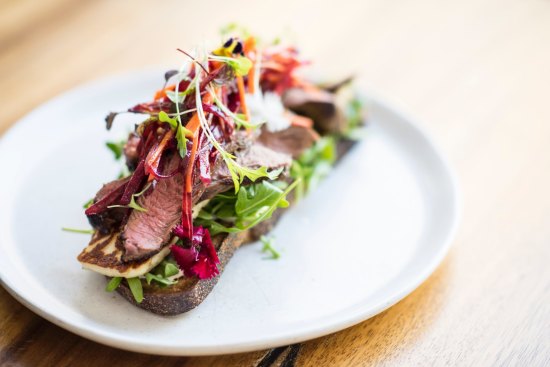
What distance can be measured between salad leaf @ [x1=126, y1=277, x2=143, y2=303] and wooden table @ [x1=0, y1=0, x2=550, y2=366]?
0.87 ft

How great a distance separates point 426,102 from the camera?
16.1 feet

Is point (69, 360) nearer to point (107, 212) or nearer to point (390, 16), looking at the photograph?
point (107, 212)

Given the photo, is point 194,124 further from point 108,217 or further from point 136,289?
point 136,289

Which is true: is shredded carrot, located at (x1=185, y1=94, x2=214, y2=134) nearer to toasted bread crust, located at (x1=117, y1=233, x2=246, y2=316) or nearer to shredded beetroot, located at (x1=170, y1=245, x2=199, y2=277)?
shredded beetroot, located at (x1=170, y1=245, x2=199, y2=277)

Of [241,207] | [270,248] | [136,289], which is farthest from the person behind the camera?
[270,248]

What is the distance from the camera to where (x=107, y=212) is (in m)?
3.00

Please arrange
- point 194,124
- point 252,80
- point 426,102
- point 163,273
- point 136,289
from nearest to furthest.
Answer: point 136,289 → point 163,273 → point 194,124 → point 252,80 → point 426,102

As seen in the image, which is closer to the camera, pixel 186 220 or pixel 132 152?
pixel 186 220

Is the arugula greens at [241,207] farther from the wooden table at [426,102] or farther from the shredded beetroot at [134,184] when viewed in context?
the wooden table at [426,102]

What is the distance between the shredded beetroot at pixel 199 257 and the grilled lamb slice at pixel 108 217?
35 cm

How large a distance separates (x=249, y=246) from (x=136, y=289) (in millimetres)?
820

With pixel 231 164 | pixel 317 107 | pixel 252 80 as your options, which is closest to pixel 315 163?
pixel 317 107

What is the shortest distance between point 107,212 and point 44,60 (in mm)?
2509

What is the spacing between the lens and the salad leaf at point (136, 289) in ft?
9.31
